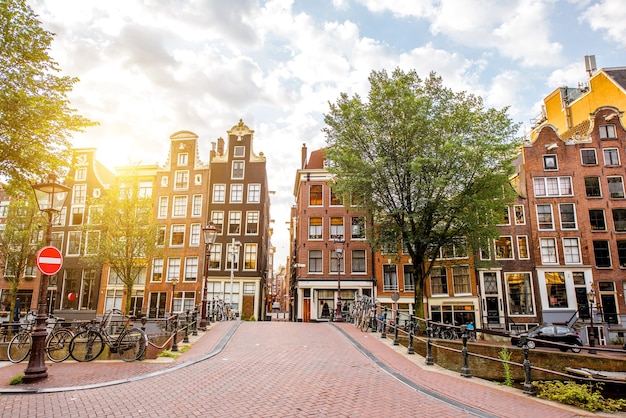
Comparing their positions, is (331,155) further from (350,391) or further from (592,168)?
(592,168)

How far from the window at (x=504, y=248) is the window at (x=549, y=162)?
22.9ft

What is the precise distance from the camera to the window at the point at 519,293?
1296 inches

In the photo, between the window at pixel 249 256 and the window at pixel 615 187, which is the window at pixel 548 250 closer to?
the window at pixel 615 187

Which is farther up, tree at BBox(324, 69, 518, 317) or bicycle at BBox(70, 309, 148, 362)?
tree at BBox(324, 69, 518, 317)

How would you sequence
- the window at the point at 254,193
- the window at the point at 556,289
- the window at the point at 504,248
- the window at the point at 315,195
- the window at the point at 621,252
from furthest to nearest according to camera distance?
the window at the point at 254,193 → the window at the point at 315,195 → the window at the point at 504,248 → the window at the point at 621,252 → the window at the point at 556,289

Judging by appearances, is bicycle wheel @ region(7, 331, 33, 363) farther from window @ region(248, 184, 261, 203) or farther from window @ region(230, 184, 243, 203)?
window @ region(248, 184, 261, 203)

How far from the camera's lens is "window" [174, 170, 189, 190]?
126 feet

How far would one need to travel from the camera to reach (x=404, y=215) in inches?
974

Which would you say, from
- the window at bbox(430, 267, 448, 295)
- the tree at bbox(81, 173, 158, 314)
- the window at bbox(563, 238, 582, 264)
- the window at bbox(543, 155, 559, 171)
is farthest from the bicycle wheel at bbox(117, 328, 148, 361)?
the window at bbox(543, 155, 559, 171)

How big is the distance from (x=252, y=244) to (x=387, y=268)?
39.9ft

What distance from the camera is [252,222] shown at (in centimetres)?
3756

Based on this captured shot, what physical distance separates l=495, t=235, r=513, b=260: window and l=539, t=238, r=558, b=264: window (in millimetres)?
2311

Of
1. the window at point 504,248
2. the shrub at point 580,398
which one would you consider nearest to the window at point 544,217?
the window at point 504,248

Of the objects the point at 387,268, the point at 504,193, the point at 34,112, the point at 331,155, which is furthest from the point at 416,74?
the point at 34,112
